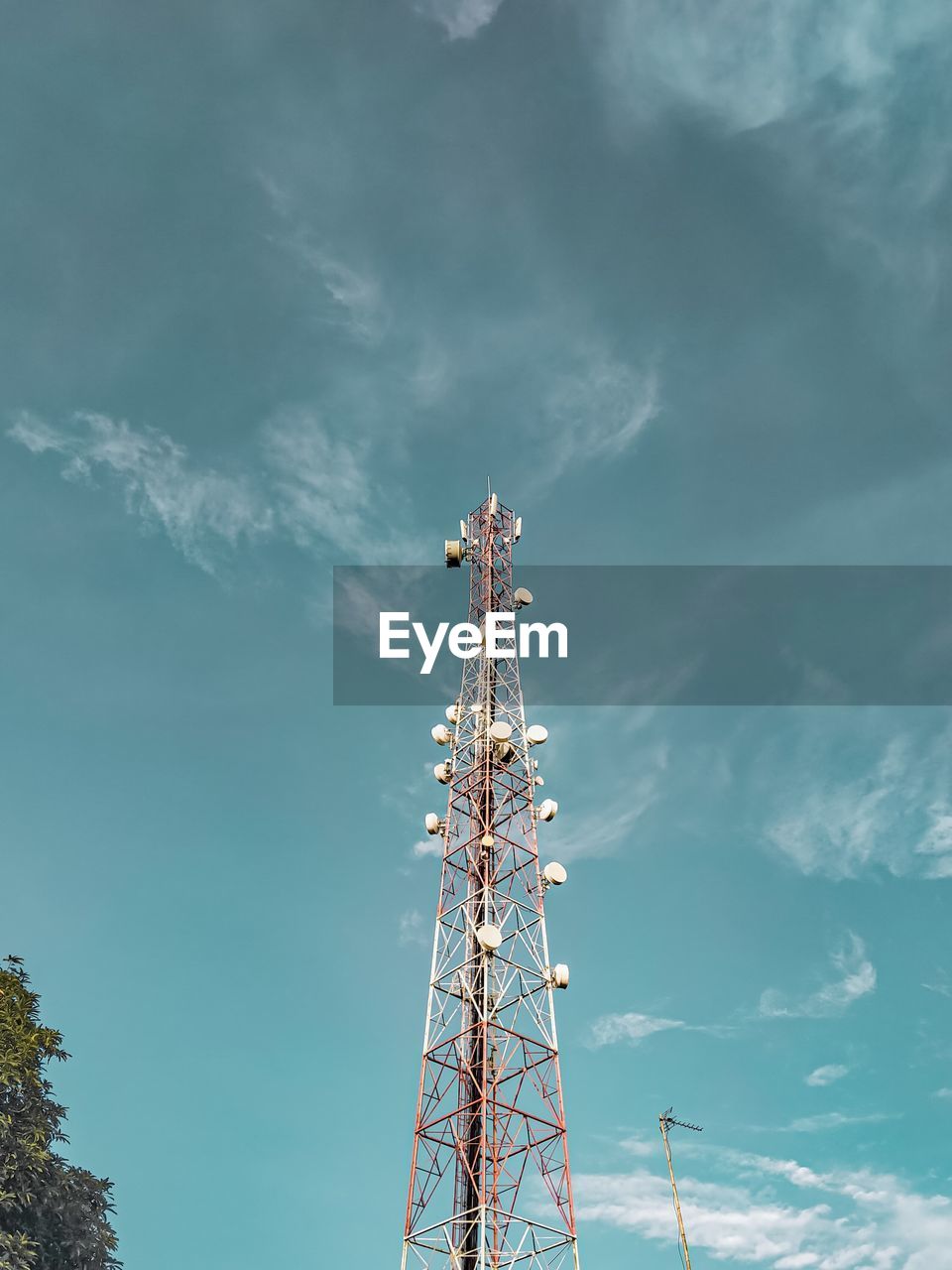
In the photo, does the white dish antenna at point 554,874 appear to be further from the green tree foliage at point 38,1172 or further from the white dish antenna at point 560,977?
the green tree foliage at point 38,1172

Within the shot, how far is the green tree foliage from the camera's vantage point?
3428 centimetres

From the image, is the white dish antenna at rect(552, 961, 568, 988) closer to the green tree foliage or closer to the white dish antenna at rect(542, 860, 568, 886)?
the white dish antenna at rect(542, 860, 568, 886)

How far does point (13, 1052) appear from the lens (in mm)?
35531

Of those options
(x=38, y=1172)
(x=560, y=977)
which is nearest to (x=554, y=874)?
(x=560, y=977)

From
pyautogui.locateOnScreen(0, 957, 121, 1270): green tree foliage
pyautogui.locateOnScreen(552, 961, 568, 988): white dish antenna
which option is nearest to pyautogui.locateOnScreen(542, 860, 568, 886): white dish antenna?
pyautogui.locateOnScreen(552, 961, 568, 988): white dish antenna

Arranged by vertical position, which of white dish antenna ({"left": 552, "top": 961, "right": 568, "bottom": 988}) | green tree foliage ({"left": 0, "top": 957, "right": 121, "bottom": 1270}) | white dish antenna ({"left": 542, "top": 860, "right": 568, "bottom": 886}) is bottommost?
green tree foliage ({"left": 0, "top": 957, "right": 121, "bottom": 1270})

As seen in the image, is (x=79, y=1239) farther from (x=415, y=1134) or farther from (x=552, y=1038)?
(x=552, y=1038)

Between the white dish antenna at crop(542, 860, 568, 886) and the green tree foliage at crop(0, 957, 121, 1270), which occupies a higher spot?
the white dish antenna at crop(542, 860, 568, 886)

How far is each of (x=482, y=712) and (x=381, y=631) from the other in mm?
6114

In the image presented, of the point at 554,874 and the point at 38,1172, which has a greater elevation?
the point at 554,874

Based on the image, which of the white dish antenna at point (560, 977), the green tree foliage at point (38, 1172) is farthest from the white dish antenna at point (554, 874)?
the green tree foliage at point (38, 1172)

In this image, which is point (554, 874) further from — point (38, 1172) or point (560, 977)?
point (38, 1172)

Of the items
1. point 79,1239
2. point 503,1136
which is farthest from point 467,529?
point 79,1239

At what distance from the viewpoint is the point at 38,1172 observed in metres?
35.1
